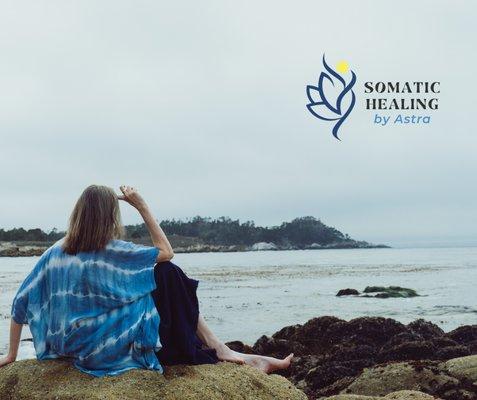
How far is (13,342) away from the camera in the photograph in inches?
230

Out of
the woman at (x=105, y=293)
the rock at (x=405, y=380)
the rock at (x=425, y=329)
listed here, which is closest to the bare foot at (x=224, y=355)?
the woman at (x=105, y=293)

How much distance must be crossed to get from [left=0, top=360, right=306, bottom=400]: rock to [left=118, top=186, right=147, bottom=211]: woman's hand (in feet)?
4.23

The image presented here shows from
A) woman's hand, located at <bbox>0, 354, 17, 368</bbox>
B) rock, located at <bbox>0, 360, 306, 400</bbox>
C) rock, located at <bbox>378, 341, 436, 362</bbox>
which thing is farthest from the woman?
rock, located at <bbox>378, 341, 436, 362</bbox>

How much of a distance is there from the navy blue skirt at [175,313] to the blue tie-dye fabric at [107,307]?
4.3 inches

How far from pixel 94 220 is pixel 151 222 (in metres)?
0.51

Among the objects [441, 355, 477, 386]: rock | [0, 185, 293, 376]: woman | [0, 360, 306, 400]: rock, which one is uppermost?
[0, 185, 293, 376]: woman

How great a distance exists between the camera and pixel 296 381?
9781 millimetres

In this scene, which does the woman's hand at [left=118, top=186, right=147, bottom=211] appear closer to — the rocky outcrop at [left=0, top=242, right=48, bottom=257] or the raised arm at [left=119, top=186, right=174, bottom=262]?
the raised arm at [left=119, top=186, right=174, bottom=262]

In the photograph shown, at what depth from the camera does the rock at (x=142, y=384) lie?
5.36 metres

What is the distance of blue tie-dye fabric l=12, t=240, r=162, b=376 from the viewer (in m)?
5.54

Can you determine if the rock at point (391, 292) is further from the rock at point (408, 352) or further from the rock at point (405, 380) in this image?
the rock at point (405, 380)

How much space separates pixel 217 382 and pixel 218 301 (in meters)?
23.2

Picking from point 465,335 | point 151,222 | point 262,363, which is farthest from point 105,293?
point 465,335

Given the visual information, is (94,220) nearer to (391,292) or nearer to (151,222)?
(151,222)
